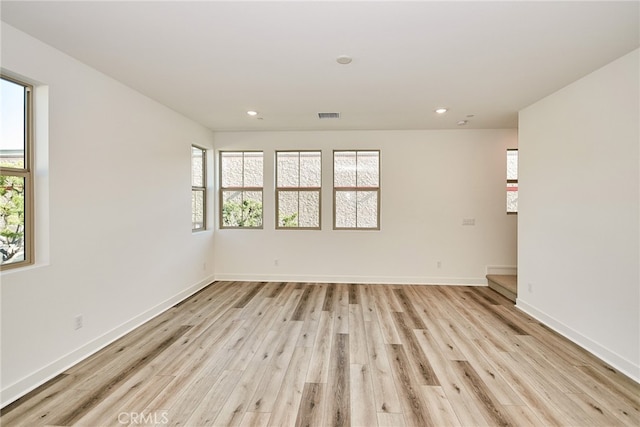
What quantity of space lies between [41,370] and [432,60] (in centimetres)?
401

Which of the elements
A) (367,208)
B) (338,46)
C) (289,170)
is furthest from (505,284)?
(338,46)

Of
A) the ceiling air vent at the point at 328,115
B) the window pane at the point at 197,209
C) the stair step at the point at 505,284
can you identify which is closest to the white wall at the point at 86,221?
the window pane at the point at 197,209

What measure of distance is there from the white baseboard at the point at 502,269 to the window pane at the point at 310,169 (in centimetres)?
331

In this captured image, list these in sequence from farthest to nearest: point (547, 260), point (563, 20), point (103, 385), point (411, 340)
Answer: point (547, 260) → point (411, 340) → point (103, 385) → point (563, 20)

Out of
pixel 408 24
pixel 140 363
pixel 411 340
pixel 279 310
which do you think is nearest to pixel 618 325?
pixel 411 340

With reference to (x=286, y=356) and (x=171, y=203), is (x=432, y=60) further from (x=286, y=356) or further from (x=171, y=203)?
(x=171, y=203)

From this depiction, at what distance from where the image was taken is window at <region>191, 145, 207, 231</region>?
4.60 m

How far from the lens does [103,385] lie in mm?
2158

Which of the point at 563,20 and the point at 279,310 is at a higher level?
the point at 563,20

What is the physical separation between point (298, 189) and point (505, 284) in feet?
12.0

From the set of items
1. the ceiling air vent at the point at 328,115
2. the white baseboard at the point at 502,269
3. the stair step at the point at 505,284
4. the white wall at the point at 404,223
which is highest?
the ceiling air vent at the point at 328,115

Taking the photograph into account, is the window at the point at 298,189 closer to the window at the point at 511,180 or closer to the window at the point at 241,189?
the window at the point at 241,189

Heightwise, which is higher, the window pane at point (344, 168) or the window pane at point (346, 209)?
the window pane at point (344, 168)

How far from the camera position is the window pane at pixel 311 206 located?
516 centimetres
